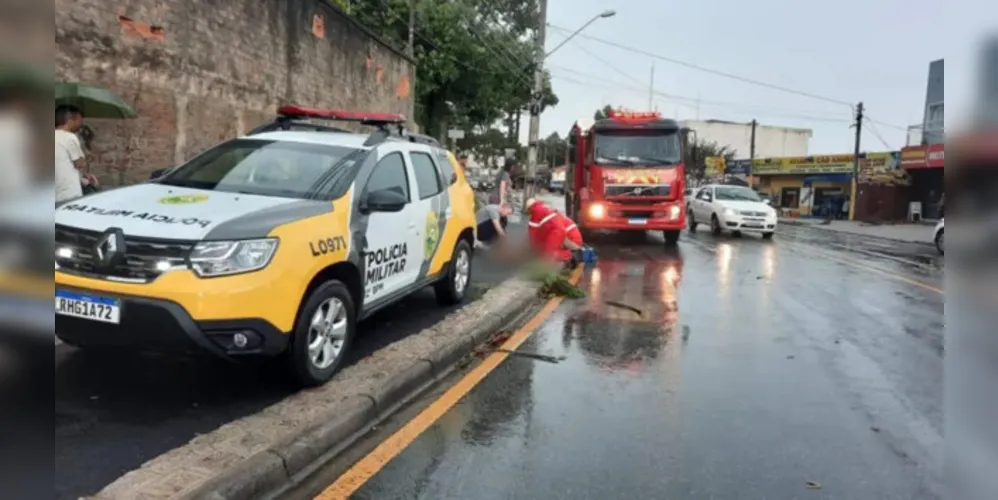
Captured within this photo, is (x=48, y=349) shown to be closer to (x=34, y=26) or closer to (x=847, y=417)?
(x=34, y=26)

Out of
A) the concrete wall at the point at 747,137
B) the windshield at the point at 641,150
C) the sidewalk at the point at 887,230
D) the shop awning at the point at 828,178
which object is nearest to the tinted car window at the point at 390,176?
the windshield at the point at 641,150

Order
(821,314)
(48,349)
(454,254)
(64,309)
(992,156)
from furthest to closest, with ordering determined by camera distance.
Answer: (821,314) < (454,254) < (64,309) < (48,349) < (992,156)

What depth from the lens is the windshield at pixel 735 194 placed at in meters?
21.6

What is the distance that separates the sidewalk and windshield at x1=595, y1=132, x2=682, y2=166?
510 inches

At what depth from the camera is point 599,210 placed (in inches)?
629

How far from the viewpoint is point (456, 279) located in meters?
7.93

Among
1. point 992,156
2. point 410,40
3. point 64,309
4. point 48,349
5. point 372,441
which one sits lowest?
point 372,441

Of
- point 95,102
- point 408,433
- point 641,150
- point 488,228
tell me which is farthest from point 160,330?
point 641,150

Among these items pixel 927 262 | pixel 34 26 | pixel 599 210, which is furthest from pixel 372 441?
pixel 927 262

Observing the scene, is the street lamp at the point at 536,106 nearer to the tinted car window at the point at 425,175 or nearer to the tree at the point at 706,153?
the tinted car window at the point at 425,175

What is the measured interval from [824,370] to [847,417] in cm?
125

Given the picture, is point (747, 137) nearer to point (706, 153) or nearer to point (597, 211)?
point (706, 153)

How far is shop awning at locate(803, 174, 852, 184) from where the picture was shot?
42475 mm

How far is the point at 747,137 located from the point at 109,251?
80.4 meters
